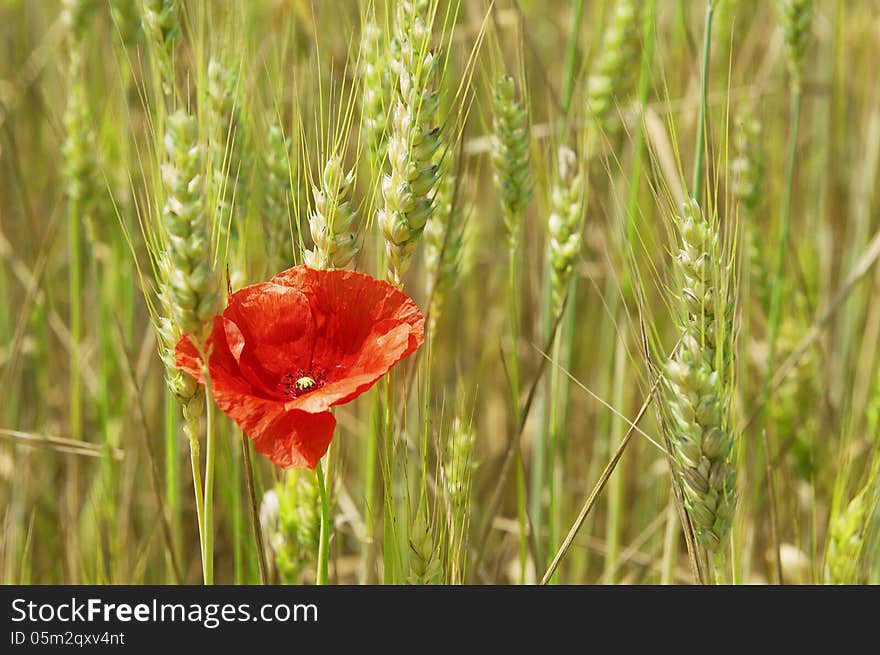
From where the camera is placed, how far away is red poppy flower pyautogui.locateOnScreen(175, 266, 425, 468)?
31.8 inches

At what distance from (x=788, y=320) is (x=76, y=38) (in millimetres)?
1319

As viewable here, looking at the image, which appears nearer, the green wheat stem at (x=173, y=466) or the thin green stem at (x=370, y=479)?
the thin green stem at (x=370, y=479)

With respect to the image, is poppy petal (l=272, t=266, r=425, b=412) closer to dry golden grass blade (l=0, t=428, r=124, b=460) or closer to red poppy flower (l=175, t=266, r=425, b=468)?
red poppy flower (l=175, t=266, r=425, b=468)

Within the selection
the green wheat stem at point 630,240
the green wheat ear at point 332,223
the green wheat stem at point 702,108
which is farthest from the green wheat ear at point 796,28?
the green wheat ear at point 332,223

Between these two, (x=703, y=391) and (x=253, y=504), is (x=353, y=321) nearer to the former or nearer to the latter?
(x=253, y=504)

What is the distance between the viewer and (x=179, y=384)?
875 mm

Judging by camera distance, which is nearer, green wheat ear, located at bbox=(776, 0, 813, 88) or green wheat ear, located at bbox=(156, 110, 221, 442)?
green wheat ear, located at bbox=(156, 110, 221, 442)

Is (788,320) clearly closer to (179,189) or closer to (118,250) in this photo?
(118,250)

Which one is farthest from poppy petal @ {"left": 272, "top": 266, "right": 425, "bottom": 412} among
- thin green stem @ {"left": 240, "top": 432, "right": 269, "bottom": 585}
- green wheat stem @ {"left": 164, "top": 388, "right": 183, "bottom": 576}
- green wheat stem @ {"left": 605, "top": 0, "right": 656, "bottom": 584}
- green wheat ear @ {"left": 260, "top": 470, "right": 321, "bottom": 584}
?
green wheat stem @ {"left": 605, "top": 0, "right": 656, "bottom": 584}

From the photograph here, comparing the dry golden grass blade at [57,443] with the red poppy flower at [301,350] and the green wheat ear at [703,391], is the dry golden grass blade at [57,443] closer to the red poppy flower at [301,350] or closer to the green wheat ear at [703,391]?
the red poppy flower at [301,350]

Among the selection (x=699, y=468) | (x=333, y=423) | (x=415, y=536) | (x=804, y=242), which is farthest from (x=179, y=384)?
(x=804, y=242)

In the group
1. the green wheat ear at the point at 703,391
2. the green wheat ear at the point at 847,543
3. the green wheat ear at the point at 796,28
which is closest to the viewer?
the green wheat ear at the point at 703,391

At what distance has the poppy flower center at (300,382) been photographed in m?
0.92

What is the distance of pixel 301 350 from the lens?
0.92 meters
